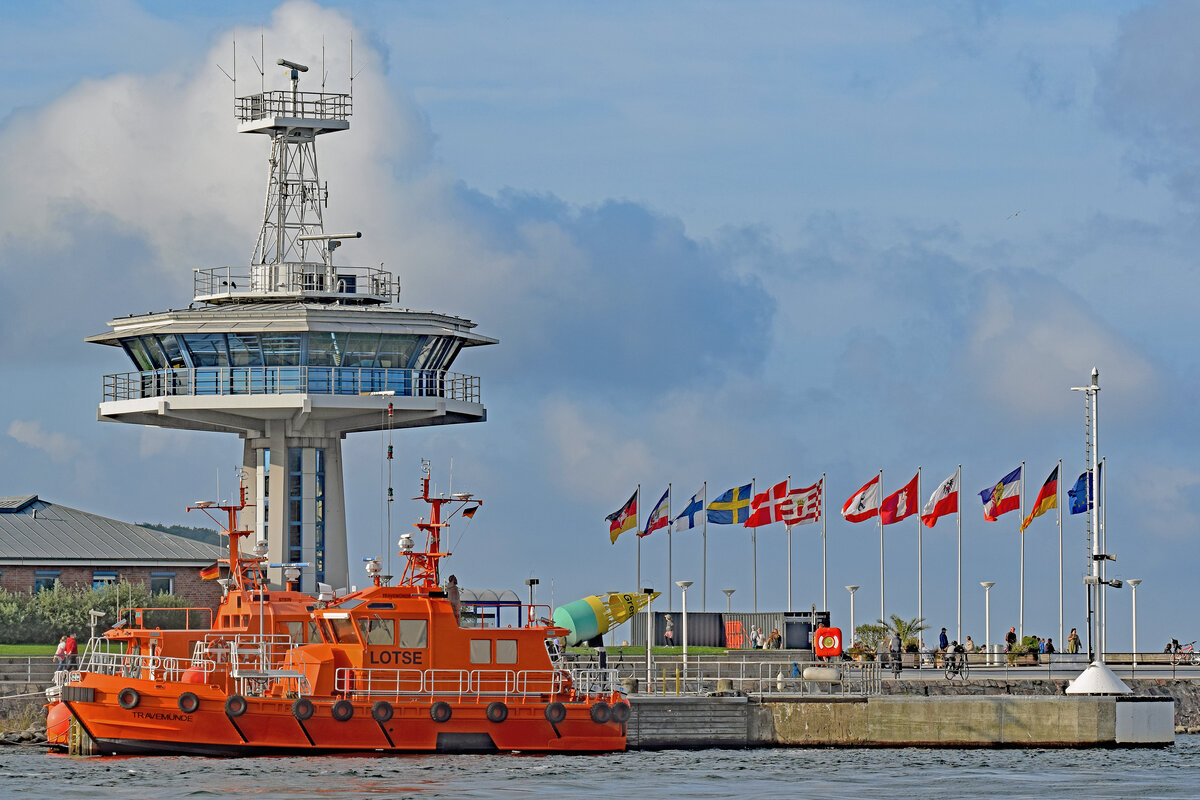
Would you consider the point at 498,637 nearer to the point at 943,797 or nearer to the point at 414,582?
the point at 414,582

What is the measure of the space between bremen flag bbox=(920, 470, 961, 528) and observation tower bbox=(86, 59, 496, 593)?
18.3 metres

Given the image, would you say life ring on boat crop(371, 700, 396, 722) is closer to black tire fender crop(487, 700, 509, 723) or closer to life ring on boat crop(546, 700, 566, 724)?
black tire fender crop(487, 700, 509, 723)

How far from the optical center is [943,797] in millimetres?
49031

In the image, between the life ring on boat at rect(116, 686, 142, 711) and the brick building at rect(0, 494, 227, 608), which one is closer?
the life ring on boat at rect(116, 686, 142, 711)

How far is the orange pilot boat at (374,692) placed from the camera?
→ 54312mm

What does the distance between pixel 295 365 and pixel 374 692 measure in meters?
31.1

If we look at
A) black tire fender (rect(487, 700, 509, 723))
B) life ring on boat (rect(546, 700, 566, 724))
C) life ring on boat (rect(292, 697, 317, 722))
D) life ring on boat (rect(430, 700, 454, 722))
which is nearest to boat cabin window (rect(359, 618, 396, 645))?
life ring on boat (rect(430, 700, 454, 722))

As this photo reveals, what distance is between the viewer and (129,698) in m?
54.2

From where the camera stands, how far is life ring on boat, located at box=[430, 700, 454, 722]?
180 ft

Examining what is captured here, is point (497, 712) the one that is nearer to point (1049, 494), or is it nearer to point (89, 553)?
point (1049, 494)

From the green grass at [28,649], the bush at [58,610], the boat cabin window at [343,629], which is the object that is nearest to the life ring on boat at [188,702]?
the boat cabin window at [343,629]

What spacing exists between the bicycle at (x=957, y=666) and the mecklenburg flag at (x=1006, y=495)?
307 inches

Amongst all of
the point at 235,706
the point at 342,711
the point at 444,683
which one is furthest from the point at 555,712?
the point at 235,706

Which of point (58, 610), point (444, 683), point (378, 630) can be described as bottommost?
point (444, 683)
